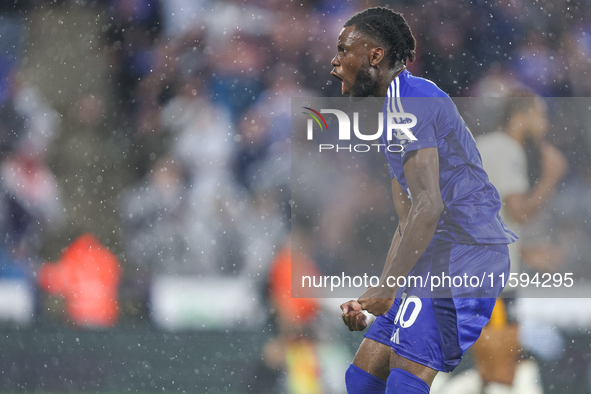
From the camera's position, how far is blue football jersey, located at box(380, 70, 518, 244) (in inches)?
59.0

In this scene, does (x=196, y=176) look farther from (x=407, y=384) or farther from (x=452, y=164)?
(x=407, y=384)

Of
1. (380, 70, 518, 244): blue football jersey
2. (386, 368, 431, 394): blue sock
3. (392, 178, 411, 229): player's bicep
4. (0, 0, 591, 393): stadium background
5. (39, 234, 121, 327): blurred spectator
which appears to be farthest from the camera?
(39, 234, 121, 327): blurred spectator

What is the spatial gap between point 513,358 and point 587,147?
42.3 inches

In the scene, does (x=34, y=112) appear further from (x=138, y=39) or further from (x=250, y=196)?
(x=250, y=196)

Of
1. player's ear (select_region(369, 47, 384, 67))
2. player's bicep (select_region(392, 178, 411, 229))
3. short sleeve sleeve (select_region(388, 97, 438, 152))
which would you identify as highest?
player's ear (select_region(369, 47, 384, 67))

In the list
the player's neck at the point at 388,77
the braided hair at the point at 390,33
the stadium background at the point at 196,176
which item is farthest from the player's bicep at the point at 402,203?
the stadium background at the point at 196,176

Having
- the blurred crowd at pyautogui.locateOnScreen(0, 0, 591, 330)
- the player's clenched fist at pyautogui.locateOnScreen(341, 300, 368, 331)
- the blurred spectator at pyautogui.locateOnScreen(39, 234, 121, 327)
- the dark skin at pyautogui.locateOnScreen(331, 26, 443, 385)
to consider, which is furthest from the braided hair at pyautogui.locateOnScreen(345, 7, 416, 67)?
the blurred spectator at pyautogui.locateOnScreen(39, 234, 121, 327)

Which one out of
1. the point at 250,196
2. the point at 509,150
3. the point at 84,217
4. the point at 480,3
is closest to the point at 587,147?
the point at 509,150

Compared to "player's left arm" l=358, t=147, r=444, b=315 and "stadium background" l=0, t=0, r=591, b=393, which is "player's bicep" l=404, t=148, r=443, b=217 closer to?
"player's left arm" l=358, t=147, r=444, b=315

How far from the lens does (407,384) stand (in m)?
1.40

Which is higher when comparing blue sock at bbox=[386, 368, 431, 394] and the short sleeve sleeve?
the short sleeve sleeve

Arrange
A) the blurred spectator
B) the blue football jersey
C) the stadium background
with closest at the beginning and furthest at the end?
the blue football jersey → the stadium background → the blurred spectator

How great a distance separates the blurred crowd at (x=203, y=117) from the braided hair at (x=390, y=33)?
100 cm

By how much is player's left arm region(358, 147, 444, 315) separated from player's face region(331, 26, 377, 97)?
1.12 feet
